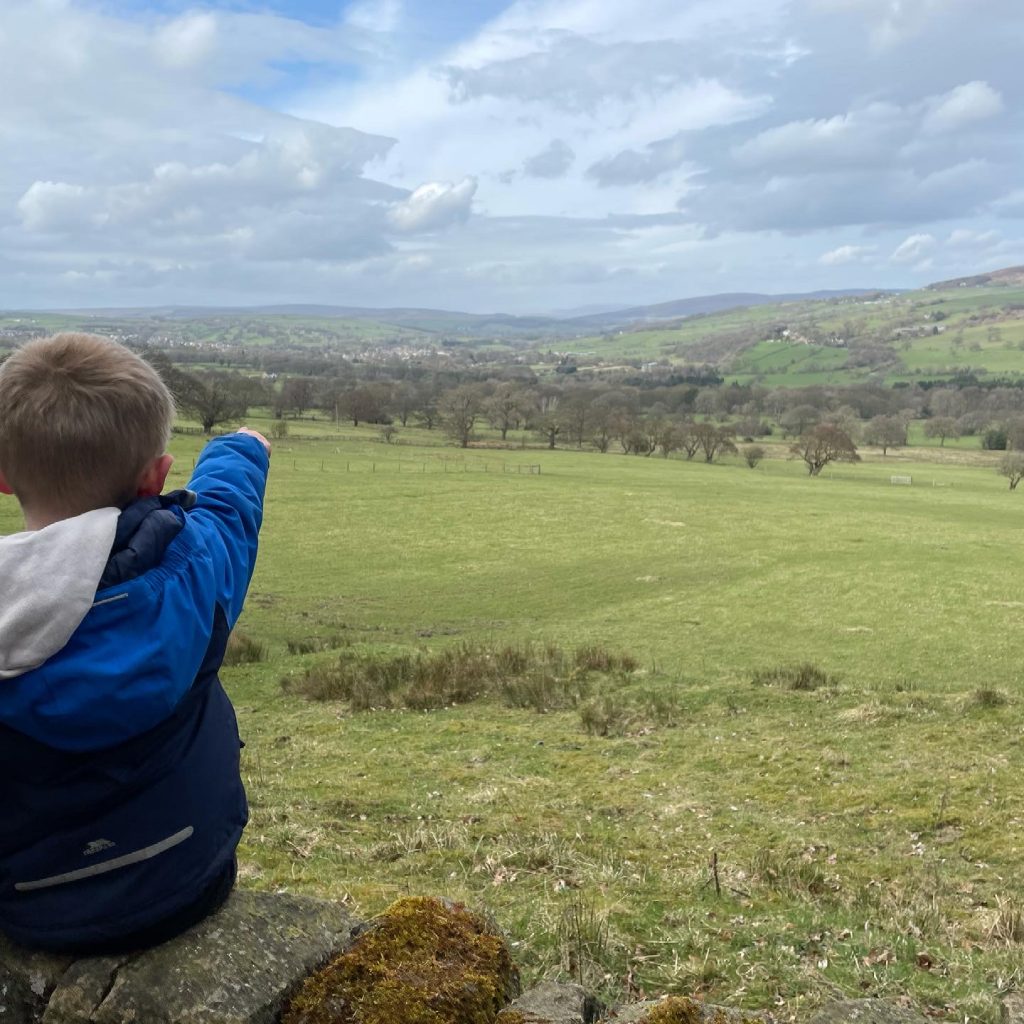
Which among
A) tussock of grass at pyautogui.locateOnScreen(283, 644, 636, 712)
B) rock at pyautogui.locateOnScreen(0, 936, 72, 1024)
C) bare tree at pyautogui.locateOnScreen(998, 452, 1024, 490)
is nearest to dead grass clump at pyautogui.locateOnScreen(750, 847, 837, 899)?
rock at pyautogui.locateOnScreen(0, 936, 72, 1024)

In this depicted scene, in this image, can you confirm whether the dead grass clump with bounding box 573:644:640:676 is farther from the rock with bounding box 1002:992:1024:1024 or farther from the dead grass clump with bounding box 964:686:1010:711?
the rock with bounding box 1002:992:1024:1024

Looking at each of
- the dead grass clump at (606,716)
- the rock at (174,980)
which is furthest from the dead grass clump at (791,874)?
the dead grass clump at (606,716)

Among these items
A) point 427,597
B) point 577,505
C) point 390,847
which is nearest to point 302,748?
point 390,847

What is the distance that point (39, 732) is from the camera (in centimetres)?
224

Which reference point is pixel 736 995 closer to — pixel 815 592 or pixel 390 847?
pixel 390 847

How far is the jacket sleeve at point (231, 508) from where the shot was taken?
262 centimetres

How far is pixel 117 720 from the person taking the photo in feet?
7.49

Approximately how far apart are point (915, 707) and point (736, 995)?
10.7 meters

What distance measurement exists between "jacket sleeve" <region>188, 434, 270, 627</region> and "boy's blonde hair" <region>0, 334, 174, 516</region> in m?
0.32

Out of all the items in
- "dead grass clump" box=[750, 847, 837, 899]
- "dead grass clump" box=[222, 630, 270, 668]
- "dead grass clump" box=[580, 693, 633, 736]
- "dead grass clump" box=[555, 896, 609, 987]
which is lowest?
"dead grass clump" box=[222, 630, 270, 668]

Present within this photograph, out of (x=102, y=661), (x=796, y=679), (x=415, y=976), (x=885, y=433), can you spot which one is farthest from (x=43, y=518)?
(x=885, y=433)

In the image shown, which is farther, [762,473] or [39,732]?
[762,473]

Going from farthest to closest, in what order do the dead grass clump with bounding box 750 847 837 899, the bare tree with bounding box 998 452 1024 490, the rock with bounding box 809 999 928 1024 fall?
the bare tree with bounding box 998 452 1024 490 → the dead grass clump with bounding box 750 847 837 899 → the rock with bounding box 809 999 928 1024

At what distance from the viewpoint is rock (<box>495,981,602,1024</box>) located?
8.91 feet
